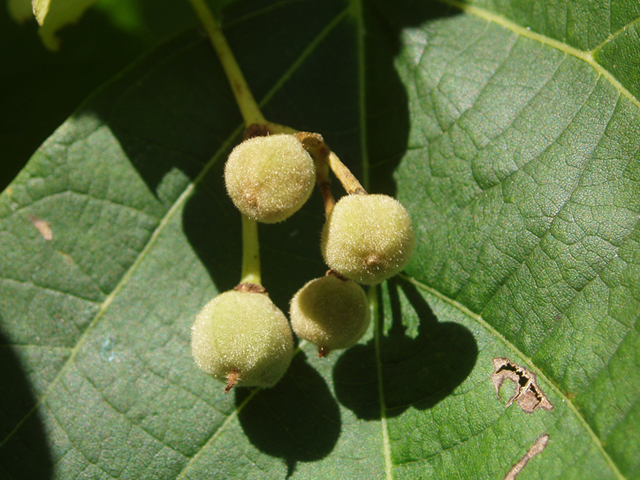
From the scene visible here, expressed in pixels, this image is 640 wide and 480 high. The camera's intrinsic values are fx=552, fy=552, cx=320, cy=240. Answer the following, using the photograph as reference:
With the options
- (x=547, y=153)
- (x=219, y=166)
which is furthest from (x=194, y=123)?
(x=547, y=153)

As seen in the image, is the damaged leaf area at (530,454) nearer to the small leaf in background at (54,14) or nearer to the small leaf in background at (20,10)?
the small leaf in background at (54,14)

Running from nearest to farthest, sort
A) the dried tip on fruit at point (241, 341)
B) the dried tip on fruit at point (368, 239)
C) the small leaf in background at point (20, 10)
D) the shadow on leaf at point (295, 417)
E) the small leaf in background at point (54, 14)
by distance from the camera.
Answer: the dried tip on fruit at point (368, 239)
the dried tip on fruit at point (241, 341)
the small leaf in background at point (54, 14)
the shadow on leaf at point (295, 417)
the small leaf in background at point (20, 10)

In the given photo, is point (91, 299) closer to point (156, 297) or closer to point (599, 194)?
point (156, 297)

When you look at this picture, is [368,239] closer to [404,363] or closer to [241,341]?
[241,341]

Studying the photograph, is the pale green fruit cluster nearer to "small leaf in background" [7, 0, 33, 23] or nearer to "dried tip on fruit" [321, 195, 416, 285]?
"dried tip on fruit" [321, 195, 416, 285]

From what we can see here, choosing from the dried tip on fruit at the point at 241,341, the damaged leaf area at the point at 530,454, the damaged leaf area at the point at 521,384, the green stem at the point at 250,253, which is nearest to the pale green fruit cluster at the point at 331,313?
the dried tip on fruit at the point at 241,341

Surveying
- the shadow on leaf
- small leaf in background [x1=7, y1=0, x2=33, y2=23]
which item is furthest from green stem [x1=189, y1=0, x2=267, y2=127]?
the shadow on leaf

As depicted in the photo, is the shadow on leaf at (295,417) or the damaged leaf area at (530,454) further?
the shadow on leaf at (295,417)

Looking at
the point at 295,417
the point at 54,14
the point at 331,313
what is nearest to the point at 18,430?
the point at 295,417
